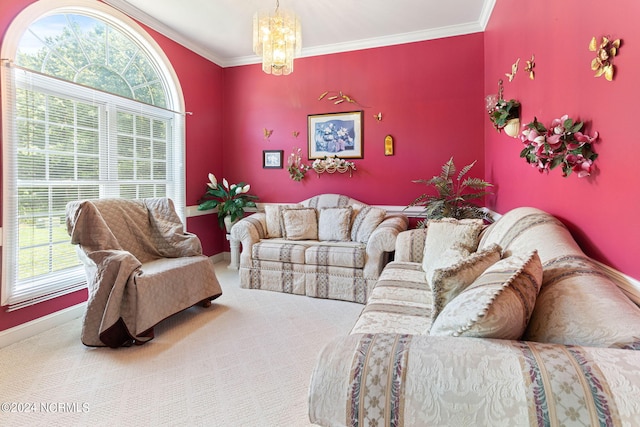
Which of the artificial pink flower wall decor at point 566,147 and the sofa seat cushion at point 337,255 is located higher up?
the artificial pink flower wall decor at point 566,147

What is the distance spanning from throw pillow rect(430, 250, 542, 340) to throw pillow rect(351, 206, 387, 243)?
237 centimetres

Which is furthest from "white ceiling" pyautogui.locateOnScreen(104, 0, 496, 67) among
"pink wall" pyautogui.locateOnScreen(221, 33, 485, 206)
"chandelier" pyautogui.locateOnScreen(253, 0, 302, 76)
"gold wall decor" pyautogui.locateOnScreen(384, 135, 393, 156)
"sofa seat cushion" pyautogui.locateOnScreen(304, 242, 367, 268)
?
"sofa seat cushion" pyautogui.locateOnScreen(304, 242, 367, 268)

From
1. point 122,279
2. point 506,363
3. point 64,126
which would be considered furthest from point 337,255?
point 64,126

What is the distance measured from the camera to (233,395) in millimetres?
1751

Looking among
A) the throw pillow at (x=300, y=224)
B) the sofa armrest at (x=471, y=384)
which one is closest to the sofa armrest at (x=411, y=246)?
Result: the throw pillow at (x=300, y=224)

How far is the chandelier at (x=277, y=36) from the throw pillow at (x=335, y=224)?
1.72 m

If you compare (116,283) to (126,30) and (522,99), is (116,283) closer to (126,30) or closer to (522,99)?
(126,30)

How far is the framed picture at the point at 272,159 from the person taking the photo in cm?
451

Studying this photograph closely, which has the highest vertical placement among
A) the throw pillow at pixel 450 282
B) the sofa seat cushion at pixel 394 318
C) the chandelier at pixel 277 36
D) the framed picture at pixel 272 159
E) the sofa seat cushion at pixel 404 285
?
the chandelier at pixel 277 36

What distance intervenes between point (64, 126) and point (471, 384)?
134 inches

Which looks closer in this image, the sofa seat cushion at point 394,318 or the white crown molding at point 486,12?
the sofa seat cushion at point 394,318

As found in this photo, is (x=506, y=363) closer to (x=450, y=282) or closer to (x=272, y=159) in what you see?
(x=450, y=282)

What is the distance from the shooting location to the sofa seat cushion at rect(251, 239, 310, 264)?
3.37m

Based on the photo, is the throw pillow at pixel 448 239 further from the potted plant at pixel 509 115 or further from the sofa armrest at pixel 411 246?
the potted plant at pixel 509 115
